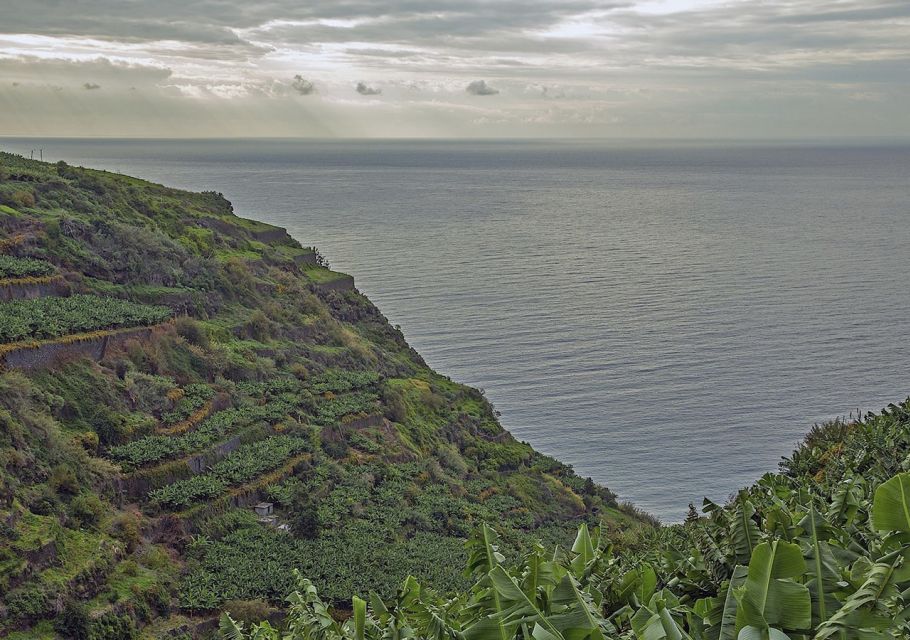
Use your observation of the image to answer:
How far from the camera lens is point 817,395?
58031mm

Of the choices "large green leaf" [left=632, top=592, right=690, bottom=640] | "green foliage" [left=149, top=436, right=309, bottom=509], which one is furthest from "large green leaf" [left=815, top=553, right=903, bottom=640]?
"green foliage" [left=149, top=436, right=309, bottom=509]

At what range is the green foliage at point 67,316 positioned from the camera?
35125 mm

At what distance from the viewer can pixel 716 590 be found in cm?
899

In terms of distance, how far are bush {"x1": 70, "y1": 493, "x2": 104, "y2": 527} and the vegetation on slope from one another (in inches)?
795

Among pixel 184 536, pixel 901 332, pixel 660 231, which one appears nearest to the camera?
pixel 184 536

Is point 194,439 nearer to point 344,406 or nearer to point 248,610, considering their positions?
point 344,406

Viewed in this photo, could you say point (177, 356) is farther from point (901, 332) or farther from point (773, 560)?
point (901, 332)

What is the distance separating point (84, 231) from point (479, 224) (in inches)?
4092

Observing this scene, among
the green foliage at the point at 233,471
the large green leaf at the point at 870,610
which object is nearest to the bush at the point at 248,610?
the green foliage at the point at 233,471

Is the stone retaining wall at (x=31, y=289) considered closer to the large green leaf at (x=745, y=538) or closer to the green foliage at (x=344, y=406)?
the green foliage at (x=344, y=406)

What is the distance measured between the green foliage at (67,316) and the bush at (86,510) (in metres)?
8.46

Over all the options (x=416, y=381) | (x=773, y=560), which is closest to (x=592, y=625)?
(x=773, y=560)

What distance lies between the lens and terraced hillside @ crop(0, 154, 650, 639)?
1057 inches

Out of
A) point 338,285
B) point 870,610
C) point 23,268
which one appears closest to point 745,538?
point 870,610
